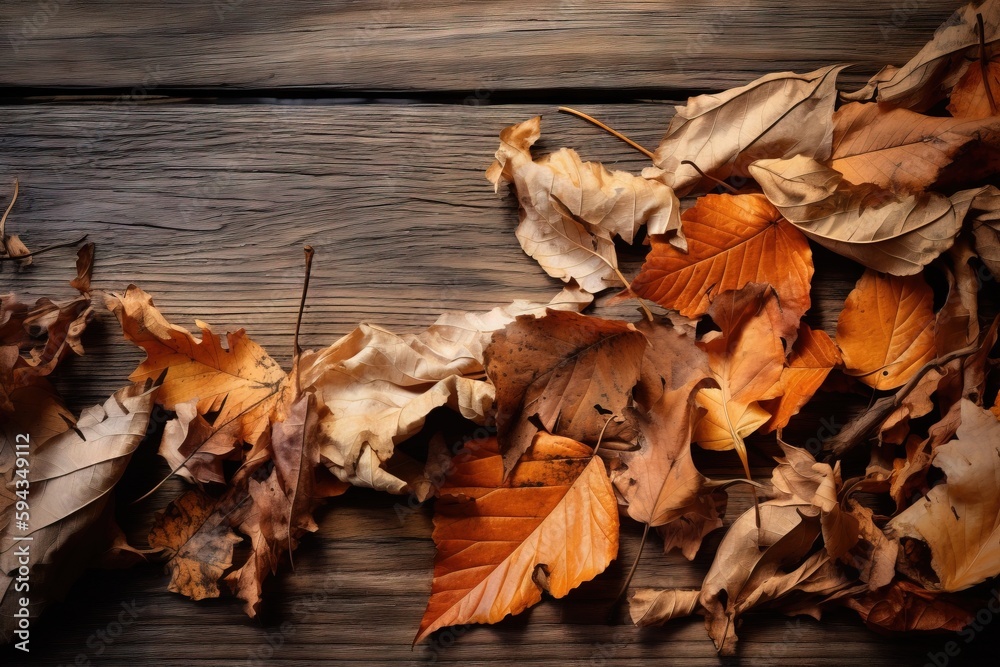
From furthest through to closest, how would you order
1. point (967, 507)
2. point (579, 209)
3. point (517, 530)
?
point (579, 209), point (517, 530), point (967, 507)

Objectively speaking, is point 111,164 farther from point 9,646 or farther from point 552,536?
point 552,536

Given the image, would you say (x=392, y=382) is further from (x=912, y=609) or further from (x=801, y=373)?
(x=912, y=609)

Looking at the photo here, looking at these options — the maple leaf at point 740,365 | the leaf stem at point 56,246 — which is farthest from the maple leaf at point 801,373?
the leaf stem at point 56,246

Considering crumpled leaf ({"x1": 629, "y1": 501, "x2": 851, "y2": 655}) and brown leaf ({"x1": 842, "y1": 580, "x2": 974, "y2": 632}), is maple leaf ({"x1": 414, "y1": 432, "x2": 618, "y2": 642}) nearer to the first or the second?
crumpled leaf ({"x1": 629, "y1": 501, "x2": 851, "y2": 655})

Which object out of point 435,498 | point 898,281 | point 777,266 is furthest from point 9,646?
point 898,281

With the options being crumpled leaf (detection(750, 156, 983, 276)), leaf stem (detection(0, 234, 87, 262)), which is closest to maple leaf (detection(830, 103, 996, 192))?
crumpled leaf (detection(750, 156, 983, 276))

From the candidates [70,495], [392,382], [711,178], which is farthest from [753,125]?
[70,495]
